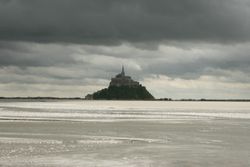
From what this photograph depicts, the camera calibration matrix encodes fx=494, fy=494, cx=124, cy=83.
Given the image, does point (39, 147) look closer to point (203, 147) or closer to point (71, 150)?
point (71, 150)

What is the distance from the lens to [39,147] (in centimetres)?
2533

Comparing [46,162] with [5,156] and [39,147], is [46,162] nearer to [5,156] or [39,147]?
[5,156]

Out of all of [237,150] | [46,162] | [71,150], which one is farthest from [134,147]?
[46,162]

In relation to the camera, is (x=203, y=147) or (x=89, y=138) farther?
(x=89, y=138)

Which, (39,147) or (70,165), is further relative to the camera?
(39,147)

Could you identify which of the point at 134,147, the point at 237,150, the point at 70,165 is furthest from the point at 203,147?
the point at 70,165

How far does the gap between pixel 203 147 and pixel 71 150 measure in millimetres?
7111

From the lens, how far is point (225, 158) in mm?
22062

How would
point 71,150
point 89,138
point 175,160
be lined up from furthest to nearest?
1. point 89,138
2. point 71,150
3. point 175,160

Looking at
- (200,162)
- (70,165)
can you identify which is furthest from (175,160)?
(70,165)

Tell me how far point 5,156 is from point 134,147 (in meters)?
7.10

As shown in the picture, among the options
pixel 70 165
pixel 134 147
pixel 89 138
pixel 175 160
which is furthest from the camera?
pixel 89 138

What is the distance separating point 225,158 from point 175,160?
7.87ft

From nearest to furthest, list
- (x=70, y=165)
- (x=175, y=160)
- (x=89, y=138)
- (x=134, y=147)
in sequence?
(x=70, y=165) → (x=175, y=160) → (x=134, y=147) → (x=89, y=138)
